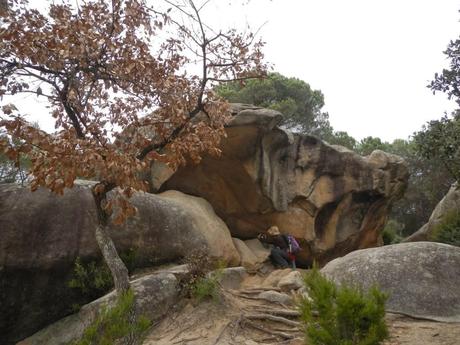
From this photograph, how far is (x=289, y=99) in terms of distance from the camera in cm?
2980

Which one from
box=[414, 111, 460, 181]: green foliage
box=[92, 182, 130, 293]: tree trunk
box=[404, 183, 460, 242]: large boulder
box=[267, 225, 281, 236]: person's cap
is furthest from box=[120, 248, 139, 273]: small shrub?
box=[404, 183, 460, 242]: large boulder

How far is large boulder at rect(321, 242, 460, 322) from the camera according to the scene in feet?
23.9

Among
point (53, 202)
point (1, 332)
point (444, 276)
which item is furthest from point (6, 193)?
point (444, 276)

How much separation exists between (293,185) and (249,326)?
29.6 ft

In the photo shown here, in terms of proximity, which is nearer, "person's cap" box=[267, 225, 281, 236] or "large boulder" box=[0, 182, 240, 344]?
"large boulder" box=[0, 182, 240, 344]

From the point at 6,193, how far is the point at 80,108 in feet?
13.9

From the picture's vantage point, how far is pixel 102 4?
6.48m

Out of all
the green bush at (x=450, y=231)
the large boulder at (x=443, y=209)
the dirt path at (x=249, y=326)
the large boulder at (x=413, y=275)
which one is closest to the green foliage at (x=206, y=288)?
the dirt path at (x=249, y=326)

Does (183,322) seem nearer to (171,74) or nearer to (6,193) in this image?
(171,74)

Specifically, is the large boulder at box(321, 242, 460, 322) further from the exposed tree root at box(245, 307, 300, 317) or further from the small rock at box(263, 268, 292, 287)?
the small rock at box(263, 268, 292, 287)

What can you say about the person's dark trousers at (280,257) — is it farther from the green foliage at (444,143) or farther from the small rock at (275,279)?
the green foliage at (444,143)

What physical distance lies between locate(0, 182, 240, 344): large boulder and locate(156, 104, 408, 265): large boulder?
3368 mm

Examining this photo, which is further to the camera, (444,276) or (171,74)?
(444,276)

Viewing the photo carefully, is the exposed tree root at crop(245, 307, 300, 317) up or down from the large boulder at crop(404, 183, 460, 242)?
down
